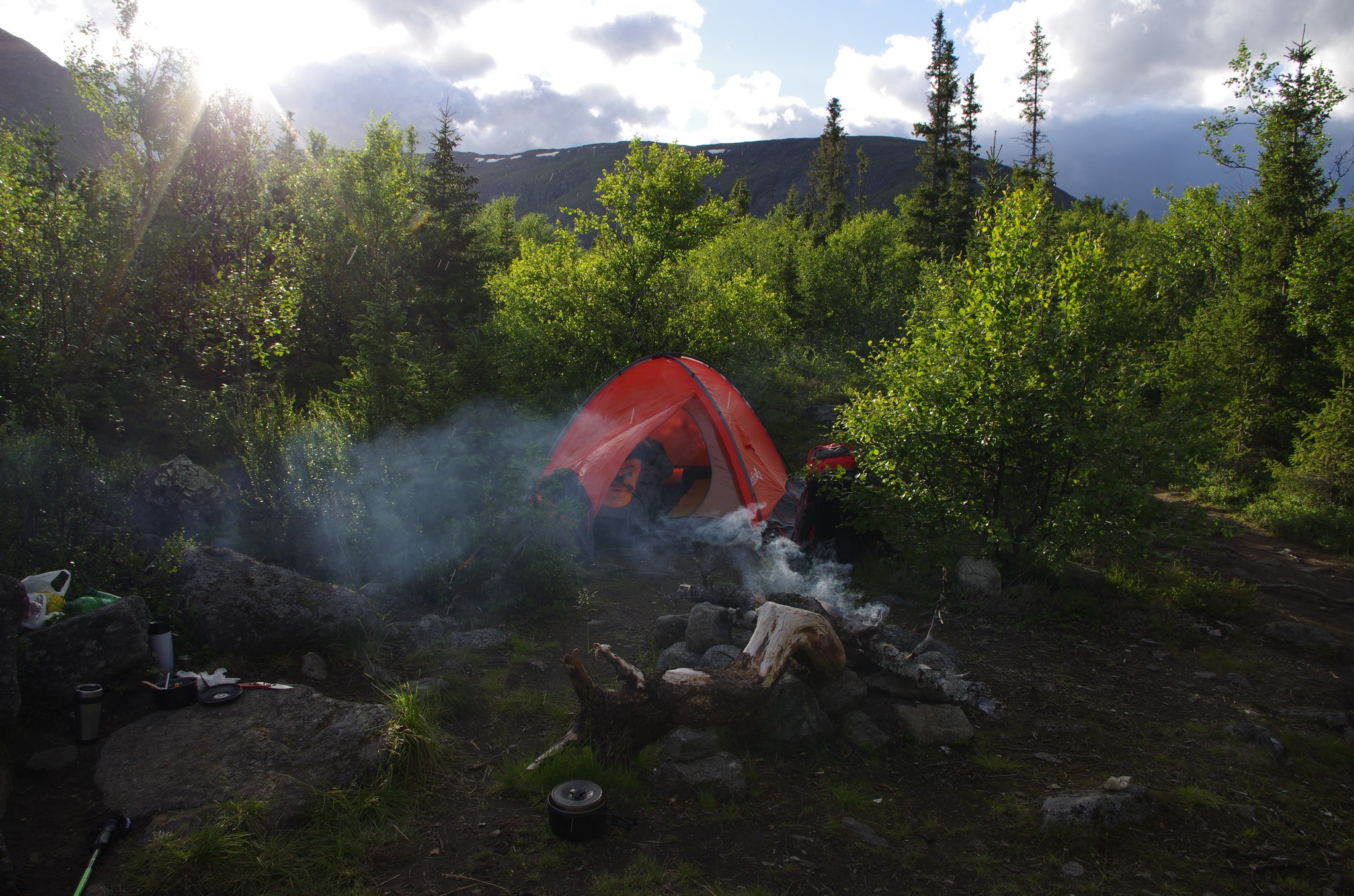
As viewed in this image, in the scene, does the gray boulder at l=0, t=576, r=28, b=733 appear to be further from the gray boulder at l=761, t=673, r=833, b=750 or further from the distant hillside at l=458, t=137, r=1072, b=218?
the distant hillside at l=458, t=137, r=1072, b=218

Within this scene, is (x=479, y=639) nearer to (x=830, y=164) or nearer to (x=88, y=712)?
(x=88, y=712)

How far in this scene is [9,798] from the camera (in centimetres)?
321

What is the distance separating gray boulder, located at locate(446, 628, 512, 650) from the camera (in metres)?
5.33

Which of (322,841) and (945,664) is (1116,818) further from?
(322,841)

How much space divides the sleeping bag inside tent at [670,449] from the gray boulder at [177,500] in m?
3.14

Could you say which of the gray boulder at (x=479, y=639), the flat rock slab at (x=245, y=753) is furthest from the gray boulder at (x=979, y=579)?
the flat rock slab at (x=245, y=753)

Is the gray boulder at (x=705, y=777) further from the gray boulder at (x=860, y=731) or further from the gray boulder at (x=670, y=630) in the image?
the gray boulder at (x=670, y=630)

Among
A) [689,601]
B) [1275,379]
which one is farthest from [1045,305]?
[1275,379]

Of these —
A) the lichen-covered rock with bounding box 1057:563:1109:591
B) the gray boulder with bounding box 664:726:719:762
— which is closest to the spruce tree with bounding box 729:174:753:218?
the lichen-covered rock with bounding box 1057:563:1109:591

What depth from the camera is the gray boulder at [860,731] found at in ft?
13.9

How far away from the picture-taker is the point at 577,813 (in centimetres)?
329

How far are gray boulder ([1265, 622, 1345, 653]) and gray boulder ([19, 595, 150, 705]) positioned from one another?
848 cm

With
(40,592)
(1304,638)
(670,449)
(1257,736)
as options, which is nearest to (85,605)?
(40,592)

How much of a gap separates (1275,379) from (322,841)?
15.7 m
